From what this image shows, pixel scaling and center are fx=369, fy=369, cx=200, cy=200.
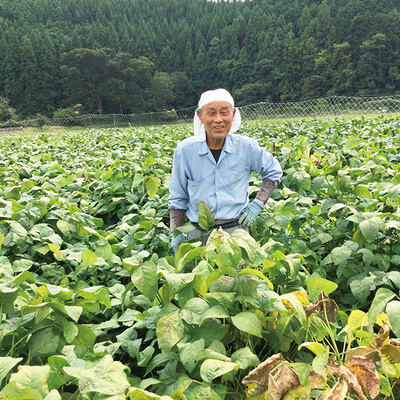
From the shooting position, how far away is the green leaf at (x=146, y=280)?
1414 mm

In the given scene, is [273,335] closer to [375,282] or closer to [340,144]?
[375,282]

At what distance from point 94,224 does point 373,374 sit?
2457mm

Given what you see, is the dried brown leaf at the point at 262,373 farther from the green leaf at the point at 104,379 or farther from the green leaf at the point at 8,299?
the green leaf at the point at 8,299

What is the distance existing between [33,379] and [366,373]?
3.00 feet

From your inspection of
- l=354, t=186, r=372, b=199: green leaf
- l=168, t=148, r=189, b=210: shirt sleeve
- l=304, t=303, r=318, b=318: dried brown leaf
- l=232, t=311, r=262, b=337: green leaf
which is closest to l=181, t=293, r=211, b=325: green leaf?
l=232, t=311, r=262, b=337: green leaf

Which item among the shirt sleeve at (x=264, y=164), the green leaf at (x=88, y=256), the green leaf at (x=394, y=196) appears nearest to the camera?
the green leaf at (x=88, y=256)

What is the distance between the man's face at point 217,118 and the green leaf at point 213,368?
5.02ft

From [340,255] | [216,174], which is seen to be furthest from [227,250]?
[216,174]

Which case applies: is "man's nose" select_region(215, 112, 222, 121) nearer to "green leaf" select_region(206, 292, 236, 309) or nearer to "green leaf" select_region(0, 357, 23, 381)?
"green leaf" select_region(206, 292, 236, 309)

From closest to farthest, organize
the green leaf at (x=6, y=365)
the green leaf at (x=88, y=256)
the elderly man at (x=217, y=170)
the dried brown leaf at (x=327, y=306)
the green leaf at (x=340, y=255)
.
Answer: the green leaf at (x=6, y=365) < the dried brown leaf at (x=327, y=306) < the green leaf at (x=88, y=256) < the green leaf at (x=340, y=255) < the elderly man at (x=217, y=170)

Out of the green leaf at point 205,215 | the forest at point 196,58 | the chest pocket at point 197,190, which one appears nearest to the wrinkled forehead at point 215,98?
the chest pocket at point 197,190

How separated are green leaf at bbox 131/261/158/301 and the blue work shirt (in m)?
1.07

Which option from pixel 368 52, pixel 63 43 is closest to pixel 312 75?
pixel 368 52

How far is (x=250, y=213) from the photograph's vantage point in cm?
249
